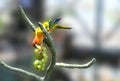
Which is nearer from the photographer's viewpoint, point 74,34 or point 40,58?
point 40,58

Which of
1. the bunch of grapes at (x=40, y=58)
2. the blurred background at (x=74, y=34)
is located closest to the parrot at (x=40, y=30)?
the bunch of grapes at (x=40, y=58)

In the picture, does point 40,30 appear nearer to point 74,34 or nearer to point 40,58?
point 40,58

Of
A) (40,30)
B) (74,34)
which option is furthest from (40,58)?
(74,34)

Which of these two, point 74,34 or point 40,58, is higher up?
point 40,58

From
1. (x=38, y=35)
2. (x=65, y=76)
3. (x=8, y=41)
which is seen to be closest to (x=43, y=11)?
(x=8, y=41)

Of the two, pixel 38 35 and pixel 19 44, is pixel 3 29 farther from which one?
pixel 38 35

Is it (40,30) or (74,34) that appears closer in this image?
(40,30)
